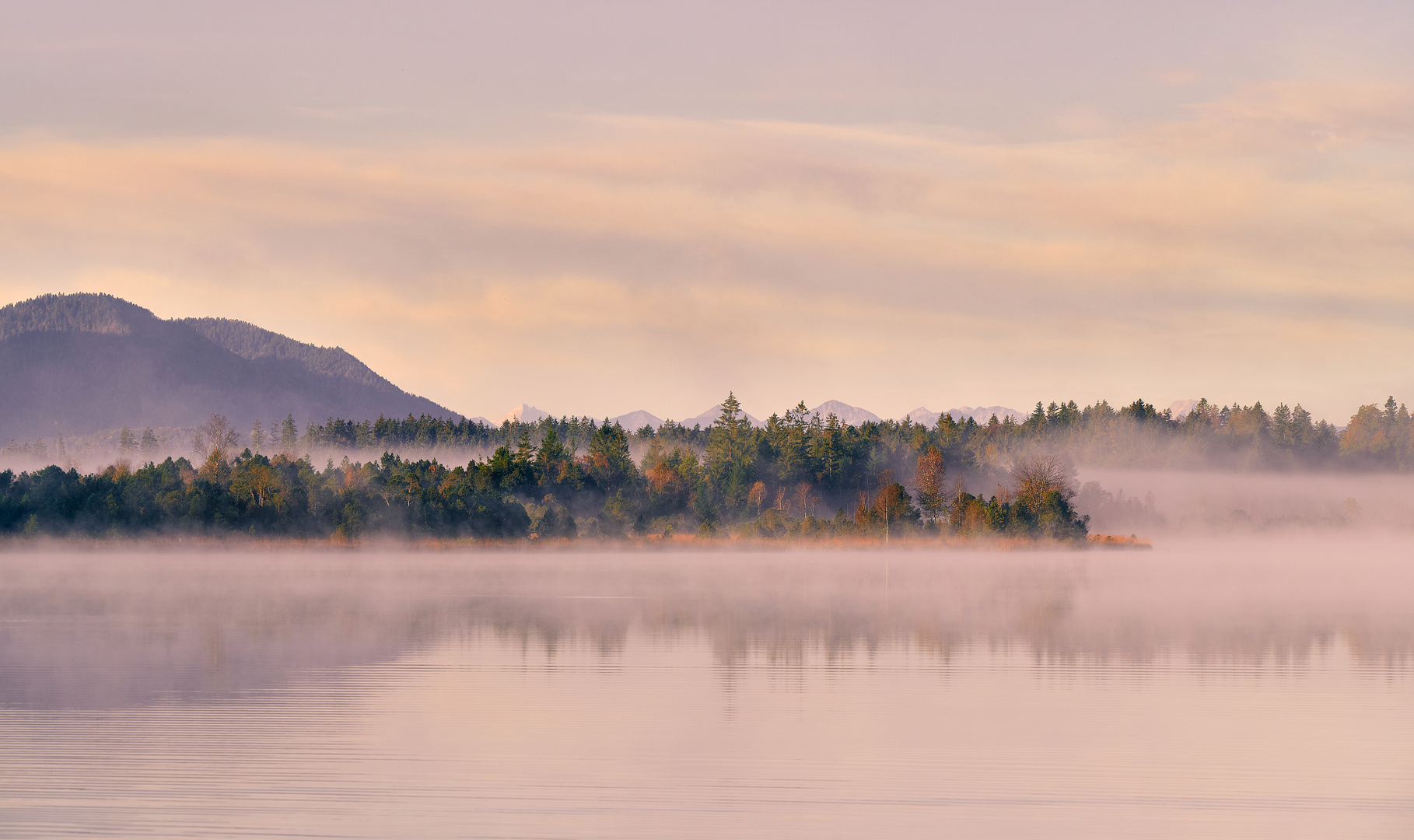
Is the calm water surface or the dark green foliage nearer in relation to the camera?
the calm water surface

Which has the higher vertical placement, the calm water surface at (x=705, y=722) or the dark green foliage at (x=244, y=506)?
the dark green foliage at (x=244, y=506)

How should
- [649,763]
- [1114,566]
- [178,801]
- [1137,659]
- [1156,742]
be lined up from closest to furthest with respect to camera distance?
[178,801] < [649,763] < [1156,742] < [1137,659] < [1114,566]

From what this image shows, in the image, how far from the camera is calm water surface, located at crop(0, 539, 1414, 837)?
16.1 metres

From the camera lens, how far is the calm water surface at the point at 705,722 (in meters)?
16.1

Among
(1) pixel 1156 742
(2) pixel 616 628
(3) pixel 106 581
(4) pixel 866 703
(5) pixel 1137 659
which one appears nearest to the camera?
(1) pixel 1156 742

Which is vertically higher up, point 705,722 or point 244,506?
point 244,506

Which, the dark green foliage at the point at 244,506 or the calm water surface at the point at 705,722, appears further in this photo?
the dark green foliage at the point at 244,506

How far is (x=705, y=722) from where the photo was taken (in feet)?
72.9

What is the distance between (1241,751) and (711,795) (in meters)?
8.71

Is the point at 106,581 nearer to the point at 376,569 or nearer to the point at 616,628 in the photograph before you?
the point at 376,569

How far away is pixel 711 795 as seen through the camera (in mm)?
16984

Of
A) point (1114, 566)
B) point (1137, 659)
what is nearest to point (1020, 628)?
point (1137, 659)

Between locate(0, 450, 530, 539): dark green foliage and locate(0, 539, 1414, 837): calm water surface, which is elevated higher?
locate(0, 450, 530, 539): dark green foliage

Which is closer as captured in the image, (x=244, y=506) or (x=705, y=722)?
(x=705, y=722)
